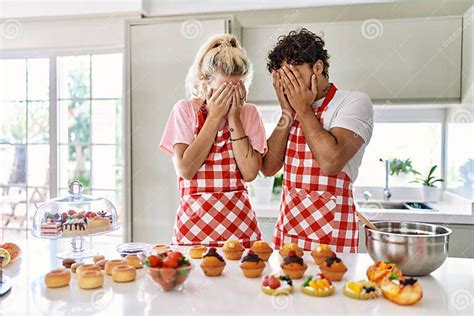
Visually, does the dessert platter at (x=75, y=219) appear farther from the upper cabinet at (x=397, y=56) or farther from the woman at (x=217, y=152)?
the upper cabinet at (x=397, y=56)

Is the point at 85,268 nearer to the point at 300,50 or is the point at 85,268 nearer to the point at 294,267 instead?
the point at 294,267

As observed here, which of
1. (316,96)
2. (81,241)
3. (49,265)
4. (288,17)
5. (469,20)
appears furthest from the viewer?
(288,17)

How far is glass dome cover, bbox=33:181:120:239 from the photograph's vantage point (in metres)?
1.27

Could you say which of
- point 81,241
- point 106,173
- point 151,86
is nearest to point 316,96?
point 81,241

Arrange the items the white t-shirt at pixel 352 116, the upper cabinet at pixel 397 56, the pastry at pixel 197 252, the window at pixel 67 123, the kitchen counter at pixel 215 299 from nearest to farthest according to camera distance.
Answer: the kitchen counter at pixel 215 299, the pastry at pixel 197 252, the white t-shirt at pixel 352 116, the upper cabinet at pixel 397 56, the window at pixel 67 123

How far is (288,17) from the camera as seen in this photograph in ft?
9.35

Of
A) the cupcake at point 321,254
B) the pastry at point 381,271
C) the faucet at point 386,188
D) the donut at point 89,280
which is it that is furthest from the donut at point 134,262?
the faucet at point 386,188

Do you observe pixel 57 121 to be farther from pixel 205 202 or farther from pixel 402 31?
pixel 402 31

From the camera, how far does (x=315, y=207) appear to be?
1.43m

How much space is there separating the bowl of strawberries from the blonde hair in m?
0.74

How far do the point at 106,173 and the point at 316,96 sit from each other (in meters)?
2.17

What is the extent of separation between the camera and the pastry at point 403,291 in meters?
0.90

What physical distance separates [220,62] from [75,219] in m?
0.68

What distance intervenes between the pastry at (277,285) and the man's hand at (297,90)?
24.3 inches
